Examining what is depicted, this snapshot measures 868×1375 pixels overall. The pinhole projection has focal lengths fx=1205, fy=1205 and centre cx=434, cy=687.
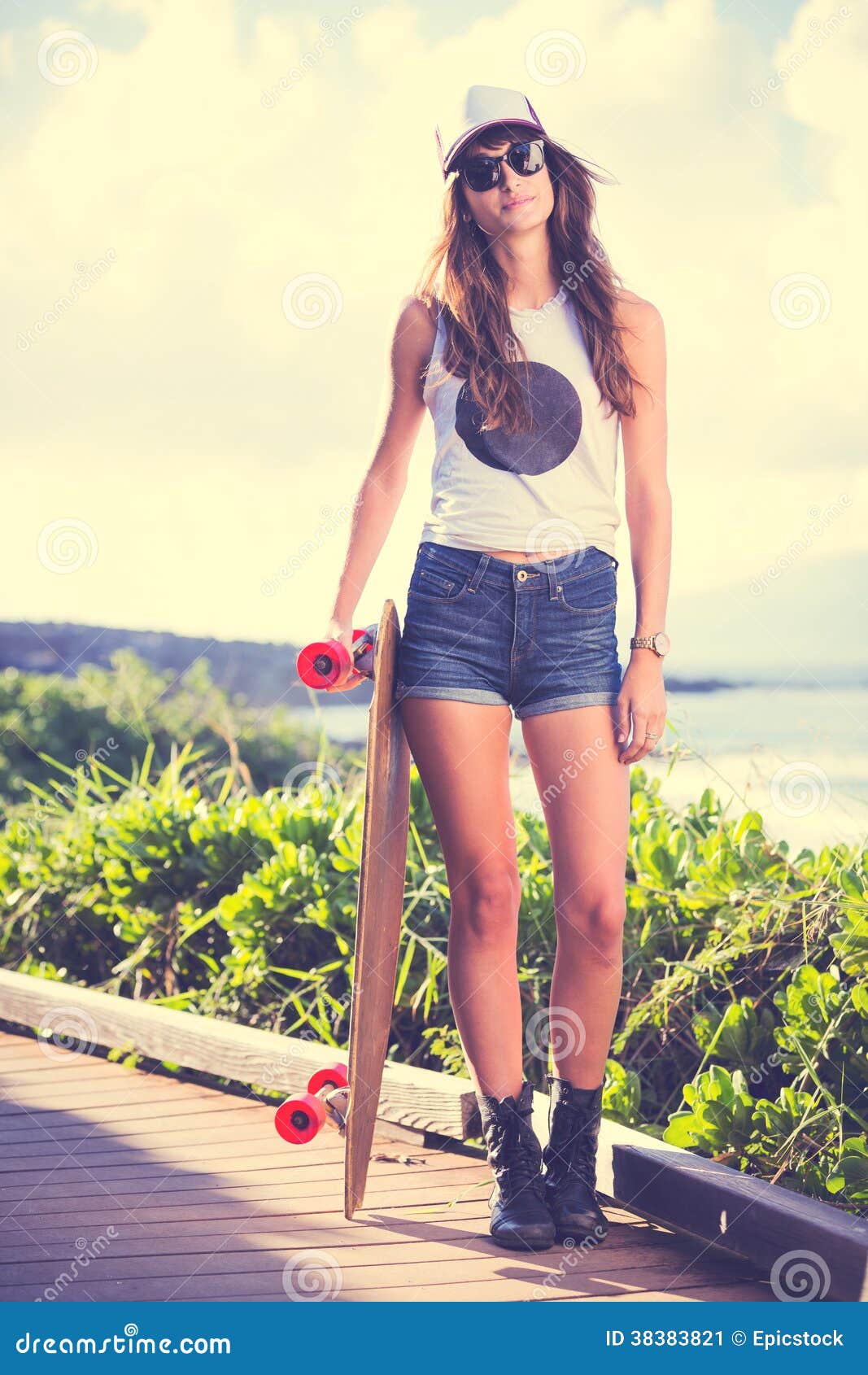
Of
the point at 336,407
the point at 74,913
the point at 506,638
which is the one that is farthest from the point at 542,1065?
the point at 336,407

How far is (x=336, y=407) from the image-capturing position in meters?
7.84

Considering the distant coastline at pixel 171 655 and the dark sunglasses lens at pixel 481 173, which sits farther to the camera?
the distant coastline at pixel 171 655

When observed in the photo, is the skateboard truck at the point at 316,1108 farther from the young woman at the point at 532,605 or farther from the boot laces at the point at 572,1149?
the boot laces at the point at 572,1149

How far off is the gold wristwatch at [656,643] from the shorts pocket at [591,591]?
7cm

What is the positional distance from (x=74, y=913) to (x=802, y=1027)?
236 cm

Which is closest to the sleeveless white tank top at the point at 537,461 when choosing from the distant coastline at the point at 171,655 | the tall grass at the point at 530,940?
the tall grass at the point at 530,940

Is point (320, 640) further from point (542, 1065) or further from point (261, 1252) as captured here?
point (542, 1065)

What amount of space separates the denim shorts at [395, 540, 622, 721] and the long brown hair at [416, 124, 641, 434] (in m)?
0.24

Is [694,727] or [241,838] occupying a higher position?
[694,727]

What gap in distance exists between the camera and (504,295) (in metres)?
2.00

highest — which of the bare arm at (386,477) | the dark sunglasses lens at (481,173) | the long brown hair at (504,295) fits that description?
the dark sunglasses lens at (481,173)

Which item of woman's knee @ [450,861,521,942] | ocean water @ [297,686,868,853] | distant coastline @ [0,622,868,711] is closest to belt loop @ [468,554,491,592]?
woman's knee @ [450,861,521,942]

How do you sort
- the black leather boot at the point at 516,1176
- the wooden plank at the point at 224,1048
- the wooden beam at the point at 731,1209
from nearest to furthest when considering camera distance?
the wooden beam at the point at 731,1209 < the black leather boot at the point at 516,1176 < the wooden plank at the point at 224,1048

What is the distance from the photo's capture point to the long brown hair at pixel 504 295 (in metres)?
1.94
